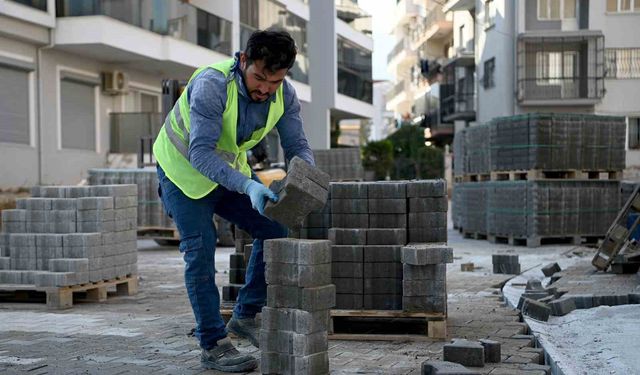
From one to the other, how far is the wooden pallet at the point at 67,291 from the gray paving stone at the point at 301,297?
4.07 m

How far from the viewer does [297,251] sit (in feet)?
14.8

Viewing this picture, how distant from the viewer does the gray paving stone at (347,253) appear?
618 centimetres

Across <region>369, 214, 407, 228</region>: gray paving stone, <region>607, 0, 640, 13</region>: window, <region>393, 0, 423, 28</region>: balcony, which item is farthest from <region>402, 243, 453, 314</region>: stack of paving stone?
<region>393, 0, 423, 28</region>: balcony

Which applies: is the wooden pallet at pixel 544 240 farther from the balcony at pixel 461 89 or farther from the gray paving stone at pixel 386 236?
the balcony at pixel 461 89

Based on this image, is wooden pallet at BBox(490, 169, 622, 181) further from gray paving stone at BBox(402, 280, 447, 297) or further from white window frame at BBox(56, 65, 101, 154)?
white window frame at BBox(56, 65, 101, 154)

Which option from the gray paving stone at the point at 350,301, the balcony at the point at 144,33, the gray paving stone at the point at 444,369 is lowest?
the gray paving stone at the point at 444,369

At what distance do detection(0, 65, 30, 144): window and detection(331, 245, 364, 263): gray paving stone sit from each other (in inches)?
510

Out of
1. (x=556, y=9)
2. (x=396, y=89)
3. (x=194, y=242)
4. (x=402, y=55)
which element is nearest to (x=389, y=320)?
(x=194, y=242)

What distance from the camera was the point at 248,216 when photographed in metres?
5.16

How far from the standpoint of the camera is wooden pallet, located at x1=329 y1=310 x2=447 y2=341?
19.8 feet

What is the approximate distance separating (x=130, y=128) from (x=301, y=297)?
17472 millimetres

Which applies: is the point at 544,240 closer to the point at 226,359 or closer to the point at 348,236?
the point at 348,236

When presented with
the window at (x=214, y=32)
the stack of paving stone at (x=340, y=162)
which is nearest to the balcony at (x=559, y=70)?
the stack of paving stone at (x=340, y=162)

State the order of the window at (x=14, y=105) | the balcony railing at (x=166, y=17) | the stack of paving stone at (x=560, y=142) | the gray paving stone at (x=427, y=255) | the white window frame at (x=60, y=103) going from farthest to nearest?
the white window frame at (x=60, y=103) → the balcony railing at (x=166, y=17) → the window at (x=14, y=105) → the stack of paving stone at (x=560, y=142) → the gray paving stone at (x=427, y=255)
